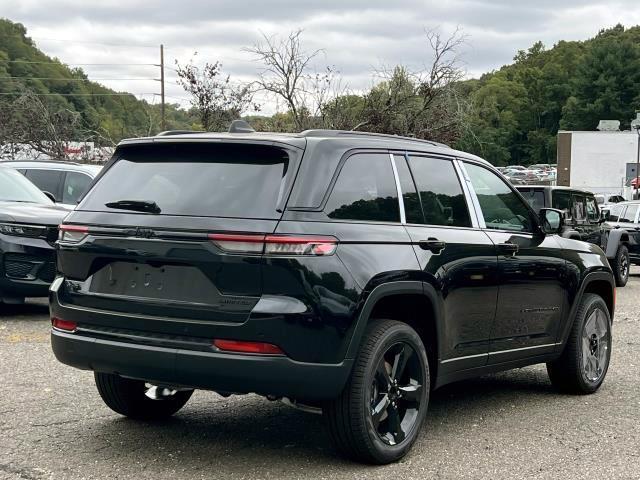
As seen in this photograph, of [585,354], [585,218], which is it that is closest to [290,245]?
[585,354]

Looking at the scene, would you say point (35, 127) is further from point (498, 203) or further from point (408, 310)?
point (408, 310)

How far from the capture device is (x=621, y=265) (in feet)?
53.5

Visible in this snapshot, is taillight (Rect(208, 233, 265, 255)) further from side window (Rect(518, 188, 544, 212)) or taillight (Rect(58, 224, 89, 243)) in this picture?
side window (Rect(518, 188, 544, 212))

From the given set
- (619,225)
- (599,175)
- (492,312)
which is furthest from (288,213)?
(599,175)

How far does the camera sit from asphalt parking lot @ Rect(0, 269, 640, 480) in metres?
4.41

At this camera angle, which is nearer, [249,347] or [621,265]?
[249,347]

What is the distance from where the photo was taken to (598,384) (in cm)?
657

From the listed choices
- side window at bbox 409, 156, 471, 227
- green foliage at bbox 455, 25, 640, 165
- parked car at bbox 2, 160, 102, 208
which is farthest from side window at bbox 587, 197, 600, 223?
green foliage at bbox 455, 25, 640, 165

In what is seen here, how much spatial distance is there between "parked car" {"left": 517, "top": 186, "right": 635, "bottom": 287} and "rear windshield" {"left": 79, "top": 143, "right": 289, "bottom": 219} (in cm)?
906

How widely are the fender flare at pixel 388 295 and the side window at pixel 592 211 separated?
1087cm

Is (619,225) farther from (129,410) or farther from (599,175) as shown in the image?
(599,175)

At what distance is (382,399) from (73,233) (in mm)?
1878

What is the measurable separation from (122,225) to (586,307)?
146 inches

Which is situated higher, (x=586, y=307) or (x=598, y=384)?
(x=586, y=307)
